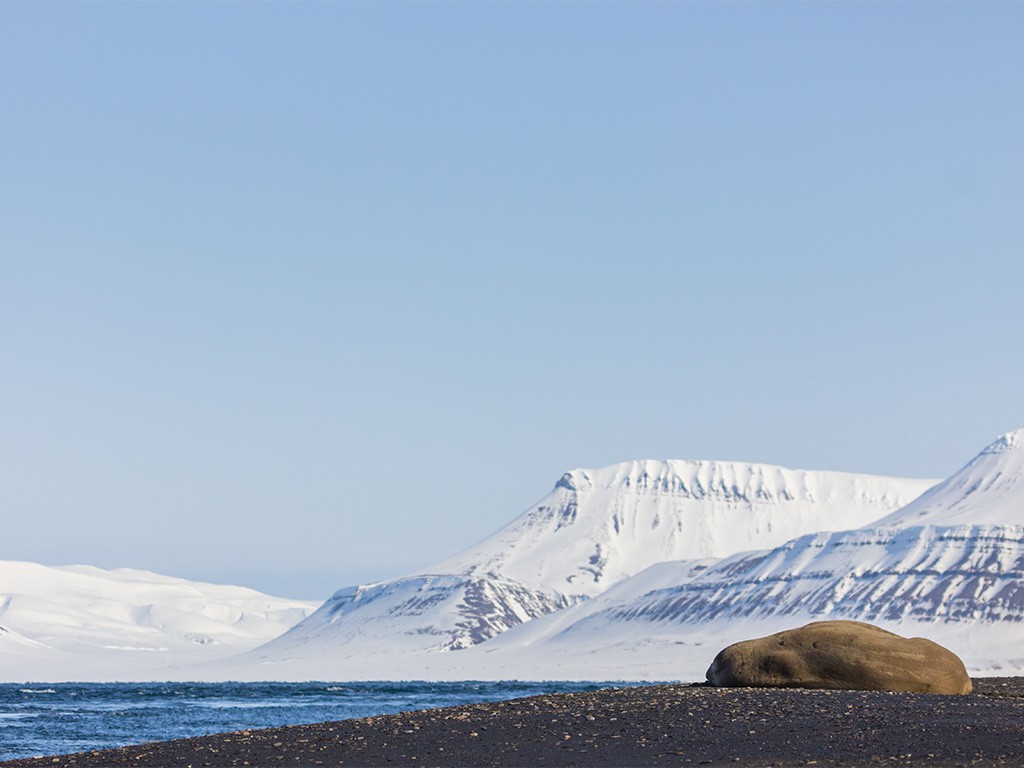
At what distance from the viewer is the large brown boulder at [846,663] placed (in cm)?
4434

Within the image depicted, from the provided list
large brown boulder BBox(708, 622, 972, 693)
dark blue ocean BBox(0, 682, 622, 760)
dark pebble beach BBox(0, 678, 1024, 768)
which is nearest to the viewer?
dark pebble beach BBox(0, 678, 1024, 768)

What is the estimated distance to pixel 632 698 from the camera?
142 feet

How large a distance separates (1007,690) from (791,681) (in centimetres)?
878

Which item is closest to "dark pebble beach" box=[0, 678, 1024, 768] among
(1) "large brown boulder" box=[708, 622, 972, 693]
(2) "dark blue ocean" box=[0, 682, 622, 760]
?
(1) "large brown boulder" box=[708, 622, 972, 693]

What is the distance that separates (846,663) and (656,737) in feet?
43.1

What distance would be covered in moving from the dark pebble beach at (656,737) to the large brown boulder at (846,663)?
2.79m

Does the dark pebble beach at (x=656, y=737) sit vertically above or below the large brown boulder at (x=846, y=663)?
below

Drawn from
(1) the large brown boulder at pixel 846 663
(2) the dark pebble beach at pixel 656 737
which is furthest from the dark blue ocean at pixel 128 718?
(1) the large brown boulder at pixel 846 663

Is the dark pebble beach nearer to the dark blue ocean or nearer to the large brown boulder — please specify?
the large brown boulder

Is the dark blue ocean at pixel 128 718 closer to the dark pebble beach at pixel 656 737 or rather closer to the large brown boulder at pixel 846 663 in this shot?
the dark pebble beach at pixel 656 737

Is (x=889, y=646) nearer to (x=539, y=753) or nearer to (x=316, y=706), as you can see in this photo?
(x=539, y=753)

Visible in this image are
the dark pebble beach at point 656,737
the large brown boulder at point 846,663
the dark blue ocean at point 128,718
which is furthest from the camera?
the dark blue ocean at point 128,718

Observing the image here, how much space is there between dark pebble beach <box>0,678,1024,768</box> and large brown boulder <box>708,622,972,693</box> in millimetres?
2792

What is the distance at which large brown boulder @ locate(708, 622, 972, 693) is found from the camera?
44344 millimetres
